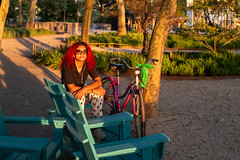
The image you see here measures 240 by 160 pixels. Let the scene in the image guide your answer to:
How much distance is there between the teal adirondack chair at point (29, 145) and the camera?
2.66 metres

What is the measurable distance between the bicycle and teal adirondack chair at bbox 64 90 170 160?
2105 mm

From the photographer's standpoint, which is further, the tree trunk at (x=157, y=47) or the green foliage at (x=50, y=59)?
the green foliage at (x=50, y=59)

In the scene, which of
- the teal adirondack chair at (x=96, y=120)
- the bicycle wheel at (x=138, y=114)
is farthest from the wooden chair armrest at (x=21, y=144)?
the bicycle wheel at (x=138, y=114)

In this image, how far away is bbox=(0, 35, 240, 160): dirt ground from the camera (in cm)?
491

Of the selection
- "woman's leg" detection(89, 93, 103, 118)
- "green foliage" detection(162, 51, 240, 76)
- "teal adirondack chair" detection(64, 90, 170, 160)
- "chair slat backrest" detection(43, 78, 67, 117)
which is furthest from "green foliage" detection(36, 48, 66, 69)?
"teal adirondack chair" detection(64, 90, 170, 160)

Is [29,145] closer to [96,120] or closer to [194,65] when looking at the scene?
[96,120]

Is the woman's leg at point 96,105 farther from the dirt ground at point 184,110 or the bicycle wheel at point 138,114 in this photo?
the dirt ground at point 184,110

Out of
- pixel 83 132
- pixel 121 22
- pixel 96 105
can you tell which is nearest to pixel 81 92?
pixel 96 105

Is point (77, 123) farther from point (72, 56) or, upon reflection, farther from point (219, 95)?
point (219, 95)

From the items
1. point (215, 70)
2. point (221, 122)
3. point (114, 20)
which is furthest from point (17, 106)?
point (114, 20)

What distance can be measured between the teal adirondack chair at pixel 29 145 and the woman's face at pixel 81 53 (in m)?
1.48

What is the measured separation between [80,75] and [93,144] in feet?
7.66

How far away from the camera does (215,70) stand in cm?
1160

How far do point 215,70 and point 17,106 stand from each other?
22.1 ft
